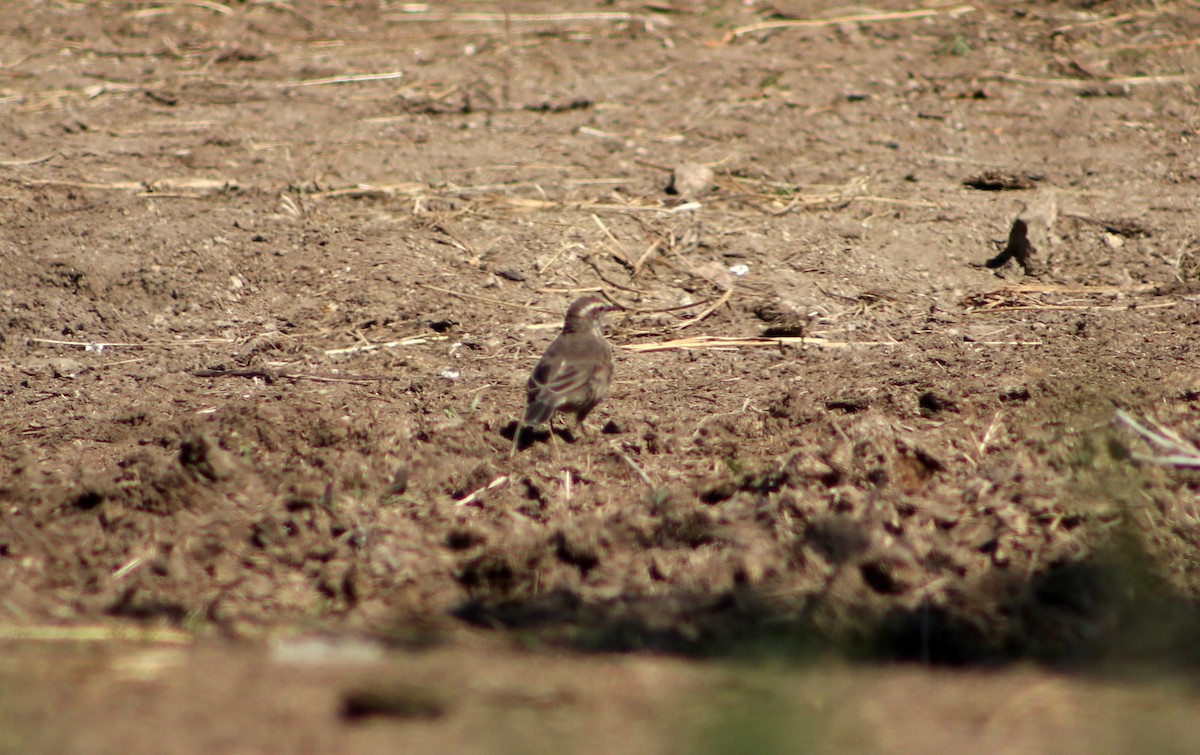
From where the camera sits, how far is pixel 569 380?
6348 millimetres

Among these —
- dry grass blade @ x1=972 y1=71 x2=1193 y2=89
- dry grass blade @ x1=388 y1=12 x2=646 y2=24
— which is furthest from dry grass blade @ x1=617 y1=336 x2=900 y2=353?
dry grass blade @ x1=388 y1=12 x2=646 y2=24

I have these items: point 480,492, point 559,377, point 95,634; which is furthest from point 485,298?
point 95,634

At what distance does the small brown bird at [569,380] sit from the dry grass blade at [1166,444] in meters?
2.47

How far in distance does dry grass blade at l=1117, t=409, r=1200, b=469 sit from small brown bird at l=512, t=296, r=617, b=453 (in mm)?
2470

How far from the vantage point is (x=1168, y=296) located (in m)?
7.82

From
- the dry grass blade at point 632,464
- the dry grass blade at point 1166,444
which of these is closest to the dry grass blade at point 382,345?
the dry grass blade at point 632,464

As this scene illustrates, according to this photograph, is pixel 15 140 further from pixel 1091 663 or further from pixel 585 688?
pixel 1091 663

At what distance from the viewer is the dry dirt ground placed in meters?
3.97

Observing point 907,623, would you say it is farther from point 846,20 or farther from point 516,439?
point 846,20

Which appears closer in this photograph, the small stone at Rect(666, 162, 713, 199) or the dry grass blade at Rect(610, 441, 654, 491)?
the dry grass blade at Rect(610, 441, 654, 491)

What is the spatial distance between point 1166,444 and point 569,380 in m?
2.70

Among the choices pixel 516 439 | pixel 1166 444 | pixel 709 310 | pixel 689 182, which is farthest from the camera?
pixel 689 182

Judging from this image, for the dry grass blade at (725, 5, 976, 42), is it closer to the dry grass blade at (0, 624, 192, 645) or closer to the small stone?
the small stone

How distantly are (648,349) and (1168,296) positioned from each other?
3.16 metres
